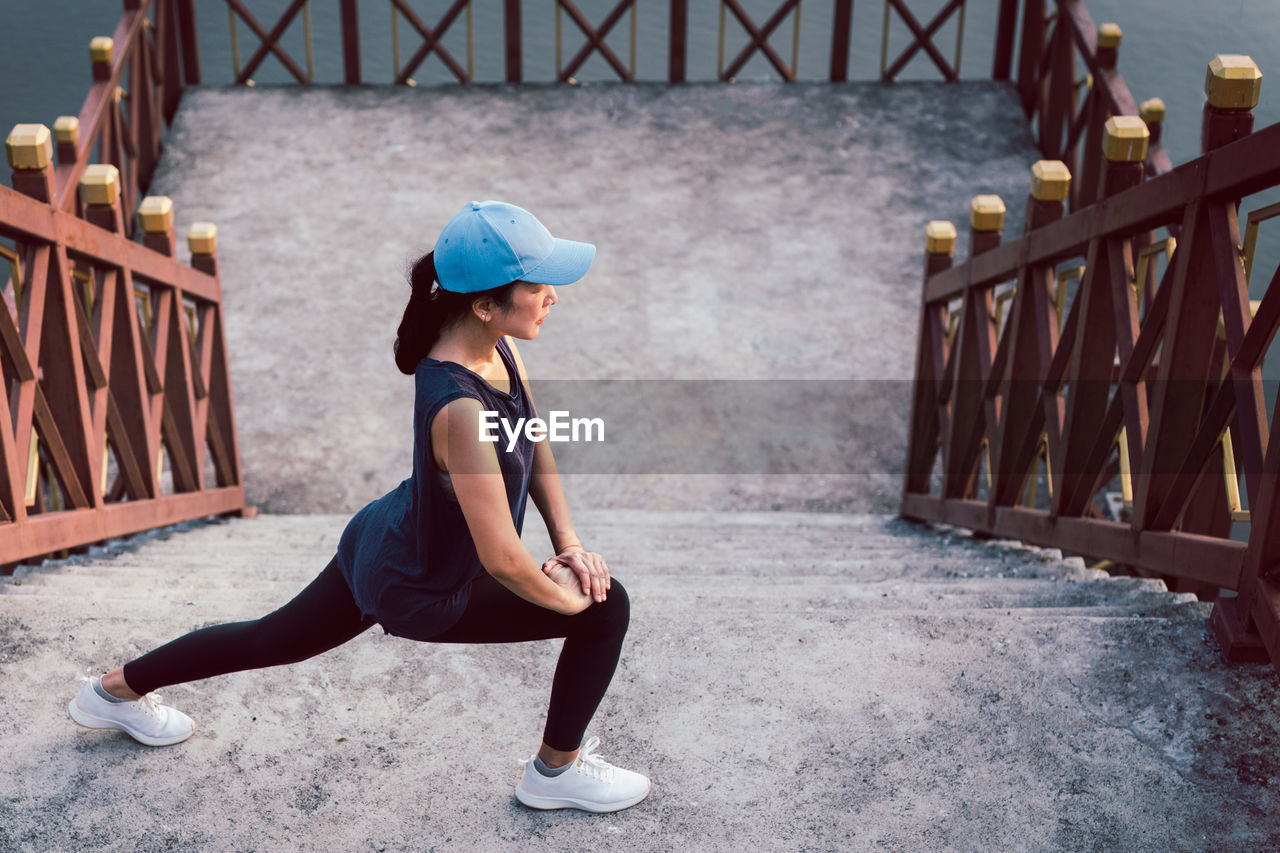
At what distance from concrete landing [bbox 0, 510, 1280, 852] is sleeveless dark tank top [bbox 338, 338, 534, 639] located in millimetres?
446

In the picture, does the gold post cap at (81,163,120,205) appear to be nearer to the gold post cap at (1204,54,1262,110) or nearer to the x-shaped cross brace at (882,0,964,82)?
the gold post cap at (1204,54,1262,110)

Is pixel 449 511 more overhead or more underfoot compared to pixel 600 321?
more overhead

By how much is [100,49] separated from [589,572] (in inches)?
259

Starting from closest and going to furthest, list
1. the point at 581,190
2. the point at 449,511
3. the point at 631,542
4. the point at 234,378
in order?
1. the point at 449,511
2. the point at 631,542
3. the point at 234,378
4. the point at 581,190

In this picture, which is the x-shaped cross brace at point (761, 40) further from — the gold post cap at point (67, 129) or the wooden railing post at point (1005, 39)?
the gold post cap at point (67, 129)

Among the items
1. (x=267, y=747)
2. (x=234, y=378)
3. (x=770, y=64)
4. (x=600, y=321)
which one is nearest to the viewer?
(x=267, y=747)

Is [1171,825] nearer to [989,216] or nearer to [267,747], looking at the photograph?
[267,747]

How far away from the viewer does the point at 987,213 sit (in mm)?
4098

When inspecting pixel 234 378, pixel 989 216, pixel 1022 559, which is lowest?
pixel 234 378

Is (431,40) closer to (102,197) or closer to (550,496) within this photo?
(102,197)

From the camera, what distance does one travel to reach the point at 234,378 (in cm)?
675

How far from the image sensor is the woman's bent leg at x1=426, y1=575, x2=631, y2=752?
1.89 metres

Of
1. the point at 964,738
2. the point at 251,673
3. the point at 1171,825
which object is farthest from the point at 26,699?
the point at 1171,825

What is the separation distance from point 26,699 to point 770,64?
8378 mm
